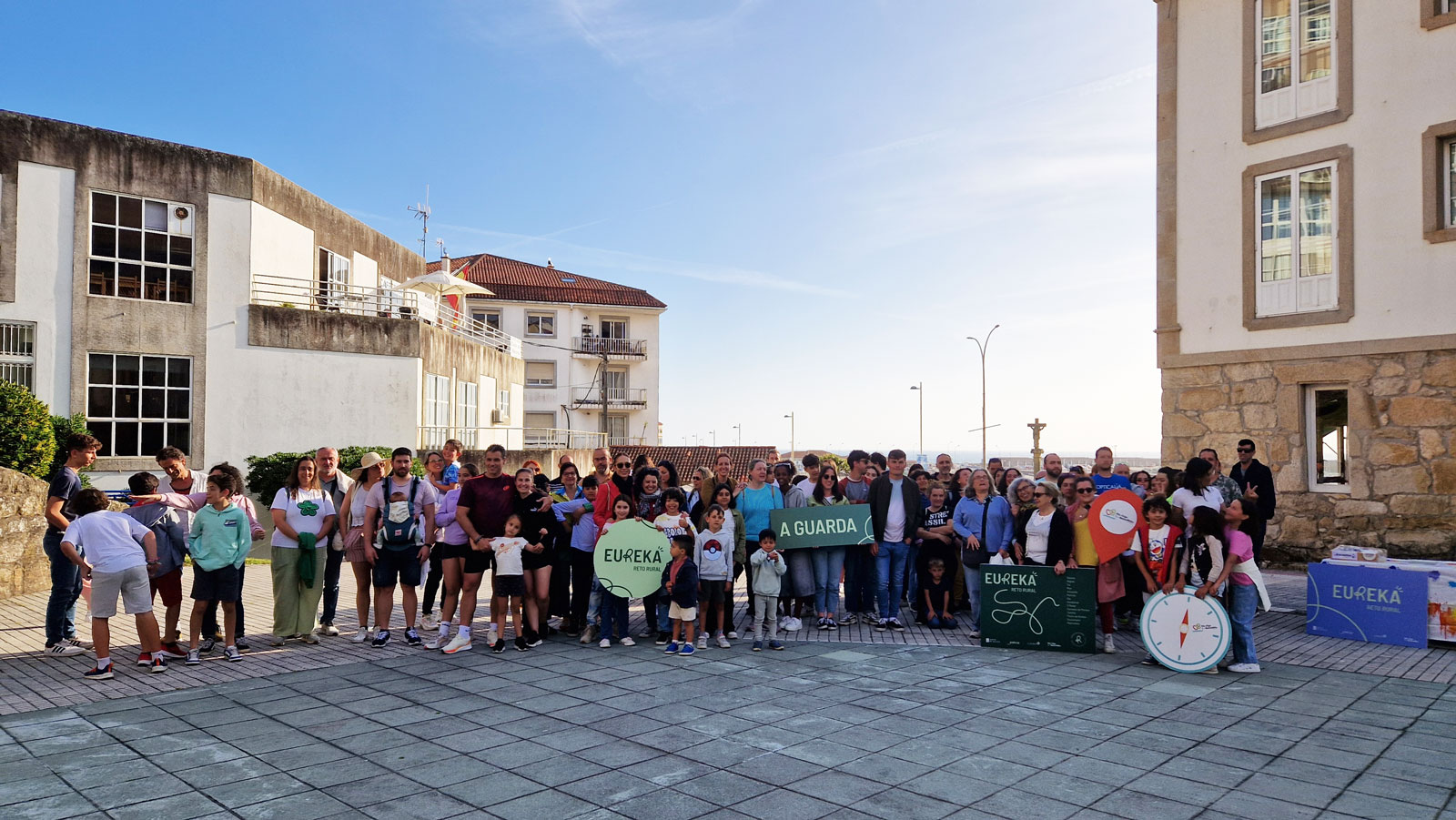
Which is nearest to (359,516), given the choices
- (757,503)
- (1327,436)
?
(757,503)

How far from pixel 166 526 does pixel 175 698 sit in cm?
193

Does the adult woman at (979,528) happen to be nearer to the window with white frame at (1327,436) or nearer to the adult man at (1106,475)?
the adult man at (1106,475)

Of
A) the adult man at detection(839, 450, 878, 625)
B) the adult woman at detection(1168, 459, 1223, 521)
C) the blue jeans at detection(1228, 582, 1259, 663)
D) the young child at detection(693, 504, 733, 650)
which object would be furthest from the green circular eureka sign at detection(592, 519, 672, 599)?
the adult woman at detection(1168, 459, 1223, 521)

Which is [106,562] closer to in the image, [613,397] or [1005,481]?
[1005,481]

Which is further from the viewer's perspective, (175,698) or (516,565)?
(516,565)

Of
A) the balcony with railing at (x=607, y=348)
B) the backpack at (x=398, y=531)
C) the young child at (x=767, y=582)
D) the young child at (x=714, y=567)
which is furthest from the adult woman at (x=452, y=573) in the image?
the balcony with railing at (x=607, y=348)

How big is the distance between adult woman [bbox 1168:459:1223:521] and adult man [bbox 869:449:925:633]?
271cm

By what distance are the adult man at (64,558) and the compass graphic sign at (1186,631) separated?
30.1 ft

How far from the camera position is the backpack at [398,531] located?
880cm

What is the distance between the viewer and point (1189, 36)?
16.2 metres

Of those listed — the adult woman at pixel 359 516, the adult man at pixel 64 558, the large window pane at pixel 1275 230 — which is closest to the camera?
the adult man at pixel 64 558

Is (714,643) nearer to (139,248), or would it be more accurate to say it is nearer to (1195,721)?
(1195,721)

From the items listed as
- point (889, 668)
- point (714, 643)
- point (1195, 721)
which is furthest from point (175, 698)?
point (1195, 721)

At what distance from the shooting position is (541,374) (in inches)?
2159
